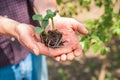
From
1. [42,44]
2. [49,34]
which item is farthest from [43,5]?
[42,44]

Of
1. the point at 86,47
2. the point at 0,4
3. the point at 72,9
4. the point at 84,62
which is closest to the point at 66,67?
the point at 84,62

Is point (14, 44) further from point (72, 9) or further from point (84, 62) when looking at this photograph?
point (84, 62)

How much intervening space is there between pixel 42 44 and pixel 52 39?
0.31ft

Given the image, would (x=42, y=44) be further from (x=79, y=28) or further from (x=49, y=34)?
(x=79, y=28)

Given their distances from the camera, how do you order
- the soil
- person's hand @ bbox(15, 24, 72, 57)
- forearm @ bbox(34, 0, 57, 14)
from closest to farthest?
1. person's hand @ bbox(15, 24, 72, 57)
2. the soil
3. forearm @ bbox(34, 0, 57, 14)

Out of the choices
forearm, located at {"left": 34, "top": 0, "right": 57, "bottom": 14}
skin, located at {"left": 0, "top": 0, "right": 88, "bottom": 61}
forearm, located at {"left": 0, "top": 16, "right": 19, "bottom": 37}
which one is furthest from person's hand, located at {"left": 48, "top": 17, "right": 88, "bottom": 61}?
forearm, located at {"left": 0, "top": 16, "right": 19, "bottom": 37}

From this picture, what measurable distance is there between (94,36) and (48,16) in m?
0.44

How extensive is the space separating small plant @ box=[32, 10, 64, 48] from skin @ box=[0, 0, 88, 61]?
0.12ft

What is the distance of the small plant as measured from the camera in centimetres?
177

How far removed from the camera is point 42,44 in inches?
69.2

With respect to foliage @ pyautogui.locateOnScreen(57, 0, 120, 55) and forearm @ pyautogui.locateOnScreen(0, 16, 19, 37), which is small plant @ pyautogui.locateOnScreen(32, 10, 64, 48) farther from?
foliage @ pyautogui.locateOnScreen(57, 0, 120, 55)

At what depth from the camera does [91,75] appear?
145 inches

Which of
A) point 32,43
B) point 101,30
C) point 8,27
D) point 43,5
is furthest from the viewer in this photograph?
point 101,30

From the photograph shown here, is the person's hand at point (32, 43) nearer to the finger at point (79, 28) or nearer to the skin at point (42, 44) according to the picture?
the skin at point (42, 44)
